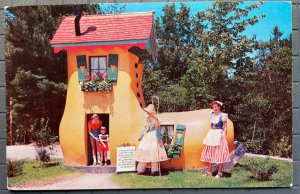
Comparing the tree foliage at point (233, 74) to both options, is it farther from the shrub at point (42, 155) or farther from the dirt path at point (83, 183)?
the shrub at point (42, 155)

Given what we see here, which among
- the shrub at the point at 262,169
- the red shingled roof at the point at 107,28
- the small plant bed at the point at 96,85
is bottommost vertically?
the shrub at the point at 262,169

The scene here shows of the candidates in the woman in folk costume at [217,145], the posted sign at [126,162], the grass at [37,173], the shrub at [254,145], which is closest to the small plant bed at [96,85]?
the posted sign at [126,162]

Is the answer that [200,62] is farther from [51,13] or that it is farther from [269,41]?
[51,13]

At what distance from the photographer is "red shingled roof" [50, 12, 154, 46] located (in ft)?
16.4

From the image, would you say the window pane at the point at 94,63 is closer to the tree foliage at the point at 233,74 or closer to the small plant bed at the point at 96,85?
the small plant bed at the point at 96,85

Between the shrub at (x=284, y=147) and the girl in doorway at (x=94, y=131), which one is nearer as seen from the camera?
the shrub at (x=284, y=147)

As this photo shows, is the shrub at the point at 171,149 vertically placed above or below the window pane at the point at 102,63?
below

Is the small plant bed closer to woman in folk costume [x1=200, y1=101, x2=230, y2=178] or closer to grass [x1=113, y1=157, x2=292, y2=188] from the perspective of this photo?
grass [x1=113, y1=157, x2=292, y2=188]

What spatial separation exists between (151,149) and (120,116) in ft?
1.42

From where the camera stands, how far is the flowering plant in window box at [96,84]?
5.04 metres

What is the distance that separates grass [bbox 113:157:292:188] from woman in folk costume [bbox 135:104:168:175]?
0.10 metres

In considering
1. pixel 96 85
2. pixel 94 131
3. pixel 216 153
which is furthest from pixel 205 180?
pixel 96 85

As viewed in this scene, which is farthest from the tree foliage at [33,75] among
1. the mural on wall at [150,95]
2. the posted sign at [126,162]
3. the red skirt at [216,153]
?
the red skirt at [216,153]

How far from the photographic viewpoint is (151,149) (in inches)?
197
